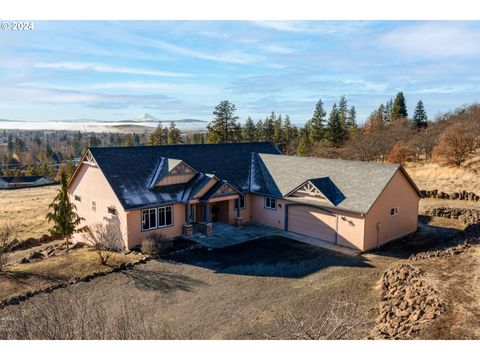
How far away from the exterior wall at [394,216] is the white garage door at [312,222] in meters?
2.32

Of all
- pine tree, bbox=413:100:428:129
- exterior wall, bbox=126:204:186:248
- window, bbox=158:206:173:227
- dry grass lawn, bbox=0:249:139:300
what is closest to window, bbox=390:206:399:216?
exterior wall, bbox=126:204:186:248

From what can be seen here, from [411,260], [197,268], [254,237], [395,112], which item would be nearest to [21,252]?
[197,268]

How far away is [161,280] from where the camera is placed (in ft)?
61.5

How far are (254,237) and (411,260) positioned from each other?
32.6ft

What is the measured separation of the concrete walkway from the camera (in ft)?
78.2

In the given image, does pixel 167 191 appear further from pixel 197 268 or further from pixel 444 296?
pixel 444 296

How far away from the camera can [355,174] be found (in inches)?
989

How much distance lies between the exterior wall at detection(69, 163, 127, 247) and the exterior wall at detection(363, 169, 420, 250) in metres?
15.1

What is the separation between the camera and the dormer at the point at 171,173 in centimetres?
2562

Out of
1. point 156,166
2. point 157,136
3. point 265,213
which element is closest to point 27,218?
point 156,166

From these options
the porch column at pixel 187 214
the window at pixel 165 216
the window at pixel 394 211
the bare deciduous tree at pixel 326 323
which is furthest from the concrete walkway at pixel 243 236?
the bare deciduous tree at pixel 326 323

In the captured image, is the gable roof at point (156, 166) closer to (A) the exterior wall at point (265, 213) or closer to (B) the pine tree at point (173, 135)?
(A) the exterior wall at point (265, 213)

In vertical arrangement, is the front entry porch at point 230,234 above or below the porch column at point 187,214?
below

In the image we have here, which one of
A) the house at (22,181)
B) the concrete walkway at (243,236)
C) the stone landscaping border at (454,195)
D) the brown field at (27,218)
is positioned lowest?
the brown field at (27,218)
